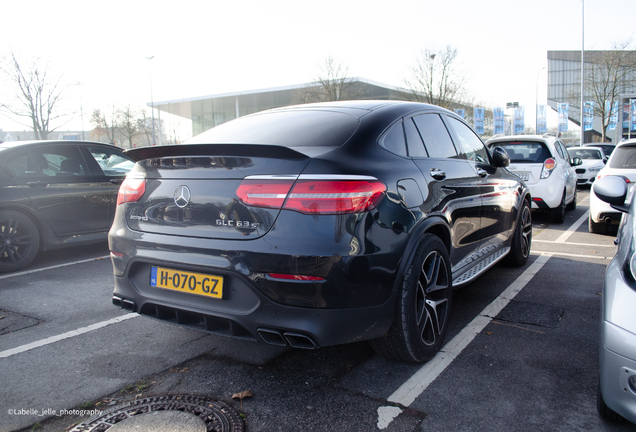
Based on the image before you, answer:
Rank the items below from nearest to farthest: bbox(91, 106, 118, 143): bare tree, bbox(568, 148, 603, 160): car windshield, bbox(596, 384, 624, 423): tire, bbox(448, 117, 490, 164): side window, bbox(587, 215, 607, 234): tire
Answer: bbox(596, 384, 624, 423): tire < bbox(448, 117, 490, 164): side window < bbox(587, 215, 607, 234): tire < bbox(568, 148, 603, 160): car windshield < bbox(91, 106, 118, 143): bare tree

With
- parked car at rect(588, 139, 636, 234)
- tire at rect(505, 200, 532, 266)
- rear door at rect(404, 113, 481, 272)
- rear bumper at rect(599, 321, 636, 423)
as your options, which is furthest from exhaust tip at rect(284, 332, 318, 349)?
parked car at rect(588, 139, 636, 234)

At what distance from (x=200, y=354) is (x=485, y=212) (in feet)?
8.47

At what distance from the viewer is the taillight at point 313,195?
2.26 m

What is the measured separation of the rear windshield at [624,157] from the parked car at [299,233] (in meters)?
5.06

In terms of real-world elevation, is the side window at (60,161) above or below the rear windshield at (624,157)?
above

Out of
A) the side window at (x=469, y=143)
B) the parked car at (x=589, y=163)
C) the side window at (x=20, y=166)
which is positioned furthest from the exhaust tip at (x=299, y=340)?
the parked car at (x=589, y=163)

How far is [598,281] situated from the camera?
189 inches

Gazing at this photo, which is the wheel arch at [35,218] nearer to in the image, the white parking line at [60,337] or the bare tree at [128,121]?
the white parking line at [60,337]

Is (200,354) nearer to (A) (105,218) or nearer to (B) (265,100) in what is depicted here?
(A) (105,218)

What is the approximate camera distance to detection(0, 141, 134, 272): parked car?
5.40 m

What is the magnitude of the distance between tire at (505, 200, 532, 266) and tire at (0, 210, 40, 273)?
18.1ft

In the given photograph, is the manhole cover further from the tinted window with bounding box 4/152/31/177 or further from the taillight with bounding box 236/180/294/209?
Result: the tinted window with bounding box 4/152/31/177

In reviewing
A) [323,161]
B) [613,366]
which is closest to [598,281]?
[613,366]

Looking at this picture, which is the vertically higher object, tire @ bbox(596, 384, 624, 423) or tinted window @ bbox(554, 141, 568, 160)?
tinted window @ bbox(554, 141, 568, 160)
